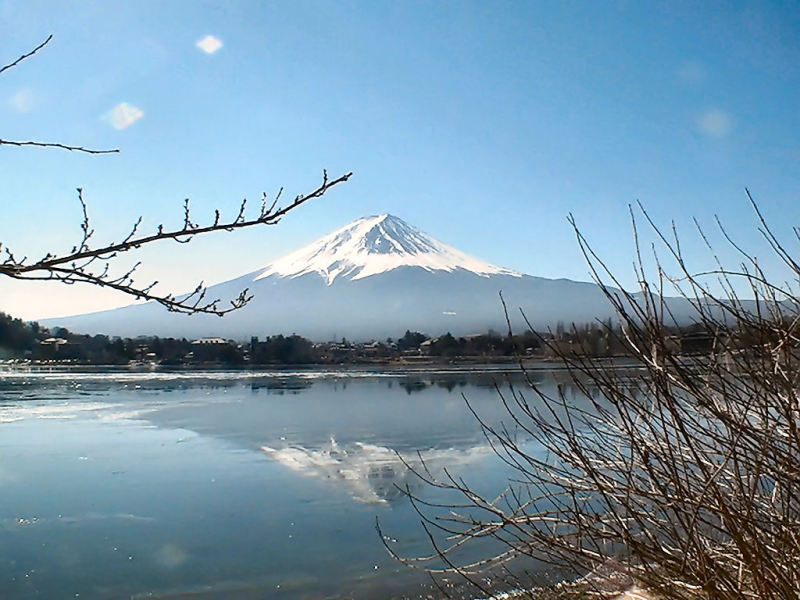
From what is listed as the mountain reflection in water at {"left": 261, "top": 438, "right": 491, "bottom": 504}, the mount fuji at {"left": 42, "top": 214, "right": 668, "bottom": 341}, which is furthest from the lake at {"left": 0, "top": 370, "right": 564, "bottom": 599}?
the mount fuji at {"left": 42, "top": 214, "right": 668, "bottom": 341}

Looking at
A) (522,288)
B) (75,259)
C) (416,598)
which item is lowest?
(416,598)

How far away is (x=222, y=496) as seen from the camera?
26.7 feet

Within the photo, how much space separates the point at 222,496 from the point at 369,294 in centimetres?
10924

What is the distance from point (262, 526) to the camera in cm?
698

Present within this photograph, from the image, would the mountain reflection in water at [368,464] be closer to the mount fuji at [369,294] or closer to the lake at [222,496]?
the lake at [222,496]

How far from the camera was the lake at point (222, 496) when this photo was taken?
5.66 meters

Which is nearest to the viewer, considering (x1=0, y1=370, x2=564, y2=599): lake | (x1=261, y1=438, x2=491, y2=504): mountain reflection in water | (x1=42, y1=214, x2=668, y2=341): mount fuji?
(x1=0, y1=370, x2=564, y2=599): lake

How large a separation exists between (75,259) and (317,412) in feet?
47.6

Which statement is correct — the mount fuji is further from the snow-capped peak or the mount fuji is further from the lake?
the lake

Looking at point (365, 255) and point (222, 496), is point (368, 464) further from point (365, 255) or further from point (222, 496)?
point (365, 255)

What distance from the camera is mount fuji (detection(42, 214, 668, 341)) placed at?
9800 centimetres

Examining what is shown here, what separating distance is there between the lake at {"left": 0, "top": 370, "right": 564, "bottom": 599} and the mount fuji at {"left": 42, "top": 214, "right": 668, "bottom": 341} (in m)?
74.1

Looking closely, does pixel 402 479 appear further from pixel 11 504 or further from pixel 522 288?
pixel 522 288

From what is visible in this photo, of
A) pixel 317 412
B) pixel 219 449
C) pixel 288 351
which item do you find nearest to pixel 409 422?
pixel 317 412
